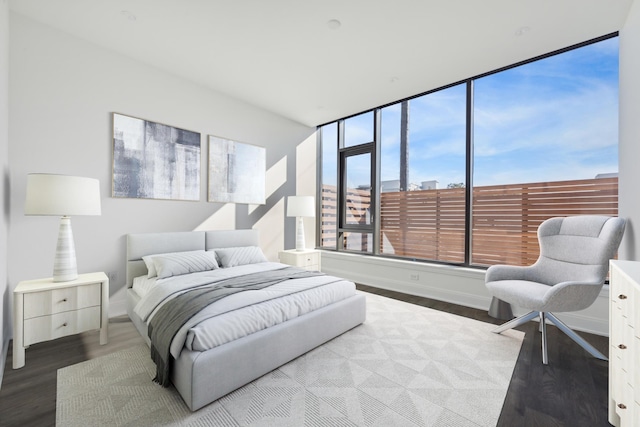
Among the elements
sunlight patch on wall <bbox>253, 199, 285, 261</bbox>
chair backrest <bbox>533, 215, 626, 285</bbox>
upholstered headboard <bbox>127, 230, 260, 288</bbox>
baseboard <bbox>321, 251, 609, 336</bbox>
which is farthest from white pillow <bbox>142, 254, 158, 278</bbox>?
chair backrest <bbox>533, 215, 626, 285</bbox>

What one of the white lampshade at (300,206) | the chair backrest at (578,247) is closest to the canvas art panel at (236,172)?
the white lampshade at (300,206)

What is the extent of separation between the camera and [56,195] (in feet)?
7.02

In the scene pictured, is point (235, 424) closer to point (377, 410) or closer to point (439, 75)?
point (377, 410)

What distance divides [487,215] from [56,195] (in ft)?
14.2

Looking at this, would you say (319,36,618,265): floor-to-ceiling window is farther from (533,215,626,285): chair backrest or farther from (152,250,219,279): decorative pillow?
(152,250,219,279): decorative pillow

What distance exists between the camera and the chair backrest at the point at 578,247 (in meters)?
2.16

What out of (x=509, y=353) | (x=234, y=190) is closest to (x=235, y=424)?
(x=509, y=353)

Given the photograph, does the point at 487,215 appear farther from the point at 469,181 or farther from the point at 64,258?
the point at 64,258

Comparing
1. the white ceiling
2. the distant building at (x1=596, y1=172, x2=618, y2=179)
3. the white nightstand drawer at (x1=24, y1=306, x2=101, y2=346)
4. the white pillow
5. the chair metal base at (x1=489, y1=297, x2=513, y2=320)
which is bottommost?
the chair metal base at (x1=489, y1=297, x2=513, y2=320)

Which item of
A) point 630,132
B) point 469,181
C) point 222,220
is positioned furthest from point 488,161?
point 222,220

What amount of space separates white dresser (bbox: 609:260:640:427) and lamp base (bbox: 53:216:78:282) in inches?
139

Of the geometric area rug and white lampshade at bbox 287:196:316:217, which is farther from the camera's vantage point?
white lampshade at bbox 287:196:316:217

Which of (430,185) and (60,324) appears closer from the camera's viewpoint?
(60,324)

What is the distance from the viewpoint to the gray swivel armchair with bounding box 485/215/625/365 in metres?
2.11
